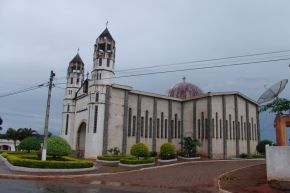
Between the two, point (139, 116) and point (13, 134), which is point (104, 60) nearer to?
point (139, 116)

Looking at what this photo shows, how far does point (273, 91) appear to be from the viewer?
1767 cm

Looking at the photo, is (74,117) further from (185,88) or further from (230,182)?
(230,182)

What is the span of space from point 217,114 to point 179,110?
6.48m

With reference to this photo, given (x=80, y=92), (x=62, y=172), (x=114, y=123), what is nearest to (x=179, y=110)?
(x=114, y=123)

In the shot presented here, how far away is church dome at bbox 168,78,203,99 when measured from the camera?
157 ft

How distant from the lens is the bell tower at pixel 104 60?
1443 inches

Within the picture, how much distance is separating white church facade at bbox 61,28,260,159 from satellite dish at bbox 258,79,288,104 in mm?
20551

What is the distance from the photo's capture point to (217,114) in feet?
129

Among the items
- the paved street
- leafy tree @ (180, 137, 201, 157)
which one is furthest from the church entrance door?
the paved street

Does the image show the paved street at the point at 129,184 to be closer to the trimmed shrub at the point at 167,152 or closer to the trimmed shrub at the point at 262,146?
the trimmed shrub at the point at 167,152

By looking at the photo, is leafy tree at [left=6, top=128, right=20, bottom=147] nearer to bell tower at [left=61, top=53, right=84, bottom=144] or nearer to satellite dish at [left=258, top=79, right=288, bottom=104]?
bell tower at [left=61, top=53, right=84, bottom=144]

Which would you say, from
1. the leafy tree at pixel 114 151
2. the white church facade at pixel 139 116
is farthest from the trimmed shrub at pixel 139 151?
the white church facade at pixel 139 116

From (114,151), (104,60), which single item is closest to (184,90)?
(104,60)

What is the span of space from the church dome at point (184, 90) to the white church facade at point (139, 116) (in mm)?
3825
